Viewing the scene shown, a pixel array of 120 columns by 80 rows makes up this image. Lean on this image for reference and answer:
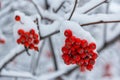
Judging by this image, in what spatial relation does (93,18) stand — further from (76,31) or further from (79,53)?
(79,53)

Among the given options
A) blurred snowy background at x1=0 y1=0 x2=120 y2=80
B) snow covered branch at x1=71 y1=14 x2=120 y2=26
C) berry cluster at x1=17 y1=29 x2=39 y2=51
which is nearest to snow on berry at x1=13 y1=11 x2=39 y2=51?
berry cluster at x1=17 y1=29 x2=39 y2=51

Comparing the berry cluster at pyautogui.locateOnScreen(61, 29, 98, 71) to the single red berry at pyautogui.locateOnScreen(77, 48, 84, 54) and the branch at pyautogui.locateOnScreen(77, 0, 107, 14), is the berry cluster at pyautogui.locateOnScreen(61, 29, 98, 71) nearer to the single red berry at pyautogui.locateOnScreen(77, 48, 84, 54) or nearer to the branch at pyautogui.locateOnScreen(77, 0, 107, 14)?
the single red berry at pyautogui.locateOnScreen(77, 48, 84, 54)

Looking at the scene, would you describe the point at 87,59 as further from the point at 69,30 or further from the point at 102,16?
the point at 102,16

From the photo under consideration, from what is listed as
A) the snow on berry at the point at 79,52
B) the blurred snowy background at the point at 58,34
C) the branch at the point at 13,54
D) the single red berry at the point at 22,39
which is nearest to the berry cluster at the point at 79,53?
the snow on berry at the point at 79,52

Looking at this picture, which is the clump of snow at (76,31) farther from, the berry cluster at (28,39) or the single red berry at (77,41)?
the berry cluster at (28,39)

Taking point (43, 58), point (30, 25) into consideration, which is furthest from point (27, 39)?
point (43, 58)

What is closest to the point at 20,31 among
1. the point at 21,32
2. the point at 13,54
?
the point at 21,32
